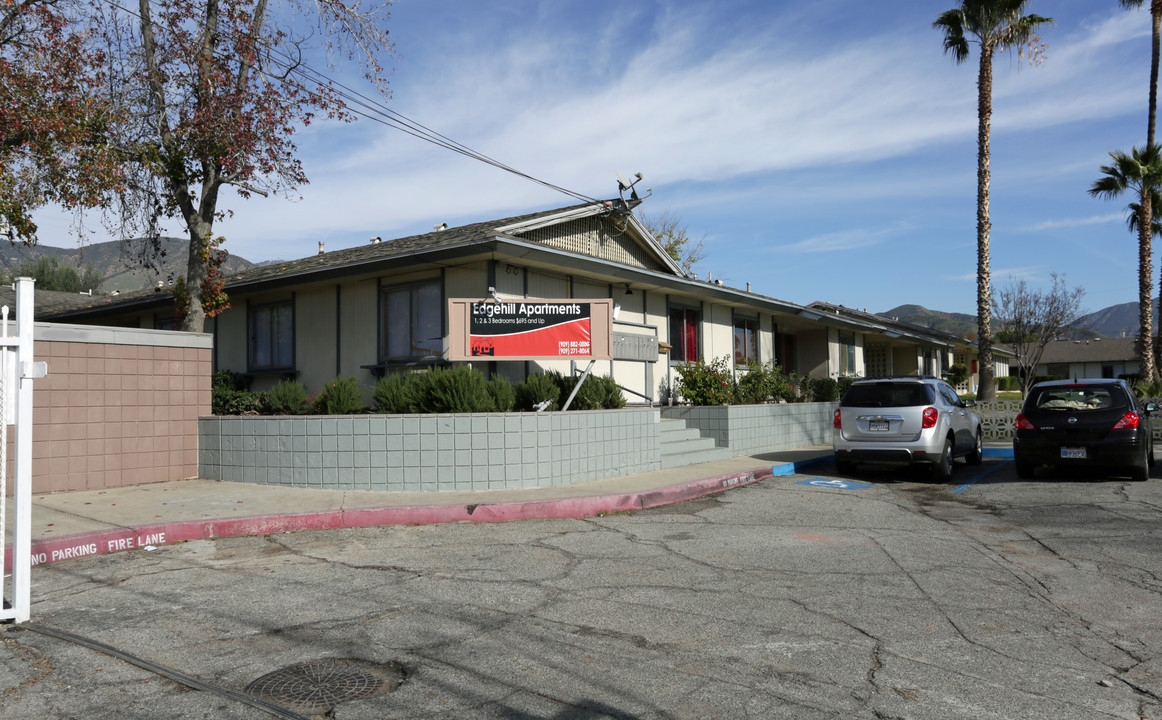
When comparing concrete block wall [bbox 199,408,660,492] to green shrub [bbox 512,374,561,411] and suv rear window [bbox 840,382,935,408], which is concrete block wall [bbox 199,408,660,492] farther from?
suv rear window [bbox 840,382,935,408]

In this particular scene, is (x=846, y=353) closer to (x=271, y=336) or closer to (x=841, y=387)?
(x=841, y=387)

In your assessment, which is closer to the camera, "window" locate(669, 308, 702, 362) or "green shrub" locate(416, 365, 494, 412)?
"green shrub" locate(416, 365, 494, 412)

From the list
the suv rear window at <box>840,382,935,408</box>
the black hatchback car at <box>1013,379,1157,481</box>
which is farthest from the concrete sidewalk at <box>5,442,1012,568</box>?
the black hatchback car at <box>1013,379,1157,481</box>

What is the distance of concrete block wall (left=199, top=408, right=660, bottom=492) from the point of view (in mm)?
10594

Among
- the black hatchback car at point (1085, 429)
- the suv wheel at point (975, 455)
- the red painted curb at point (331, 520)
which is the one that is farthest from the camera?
the suv wheel at point (975, 455)

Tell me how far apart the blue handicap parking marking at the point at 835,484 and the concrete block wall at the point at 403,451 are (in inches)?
151

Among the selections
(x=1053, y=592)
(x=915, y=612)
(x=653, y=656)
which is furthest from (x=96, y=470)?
(x=1053, y=592)

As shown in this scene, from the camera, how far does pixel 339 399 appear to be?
11750mm

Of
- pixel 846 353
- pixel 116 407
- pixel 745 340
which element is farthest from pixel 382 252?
pixel 846 353

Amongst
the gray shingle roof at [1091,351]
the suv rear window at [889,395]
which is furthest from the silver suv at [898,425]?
the gray shingle roof at [1091,351]

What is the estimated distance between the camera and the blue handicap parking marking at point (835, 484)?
1243 centimetres

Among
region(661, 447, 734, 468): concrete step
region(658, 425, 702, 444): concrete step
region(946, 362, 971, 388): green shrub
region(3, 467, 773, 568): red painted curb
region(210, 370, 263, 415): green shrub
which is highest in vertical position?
region(946, 362, 971, 388): green shrub

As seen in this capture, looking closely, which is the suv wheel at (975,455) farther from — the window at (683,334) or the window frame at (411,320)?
the window frame at (411,320)

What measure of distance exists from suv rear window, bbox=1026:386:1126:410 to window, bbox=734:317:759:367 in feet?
28.5
